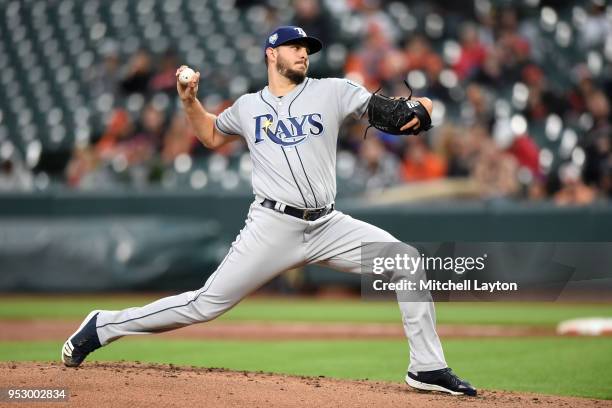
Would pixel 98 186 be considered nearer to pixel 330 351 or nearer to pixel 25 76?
pixel 25 76

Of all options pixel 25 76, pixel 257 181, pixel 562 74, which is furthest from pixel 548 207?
pixel 25 76

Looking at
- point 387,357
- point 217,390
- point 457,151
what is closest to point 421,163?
point 457,151

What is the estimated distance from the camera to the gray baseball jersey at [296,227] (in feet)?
15.9

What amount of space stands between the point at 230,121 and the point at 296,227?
2.49 feet

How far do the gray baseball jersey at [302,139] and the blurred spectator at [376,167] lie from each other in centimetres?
730

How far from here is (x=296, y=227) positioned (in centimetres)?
485

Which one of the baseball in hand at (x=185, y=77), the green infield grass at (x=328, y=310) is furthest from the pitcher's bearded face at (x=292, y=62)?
the green infield grass at (x=328, y=310)

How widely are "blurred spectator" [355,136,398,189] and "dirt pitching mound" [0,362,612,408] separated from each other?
282 inches

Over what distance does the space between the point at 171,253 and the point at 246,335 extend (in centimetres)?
378

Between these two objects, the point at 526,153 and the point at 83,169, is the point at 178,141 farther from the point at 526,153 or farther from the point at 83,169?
the point at 526,153

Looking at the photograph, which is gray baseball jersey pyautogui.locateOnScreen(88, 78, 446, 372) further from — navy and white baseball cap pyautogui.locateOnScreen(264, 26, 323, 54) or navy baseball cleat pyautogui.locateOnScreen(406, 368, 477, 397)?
navy and white baseball cap pyautogui.locateOnScreen(264, 26, 323, 54)

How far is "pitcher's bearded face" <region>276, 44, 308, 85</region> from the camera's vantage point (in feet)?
16.4

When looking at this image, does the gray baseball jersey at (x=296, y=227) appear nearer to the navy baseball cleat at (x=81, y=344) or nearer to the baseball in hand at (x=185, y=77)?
the navy baseball cleat at (x=81, y=344)

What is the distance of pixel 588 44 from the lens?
1316 cm
